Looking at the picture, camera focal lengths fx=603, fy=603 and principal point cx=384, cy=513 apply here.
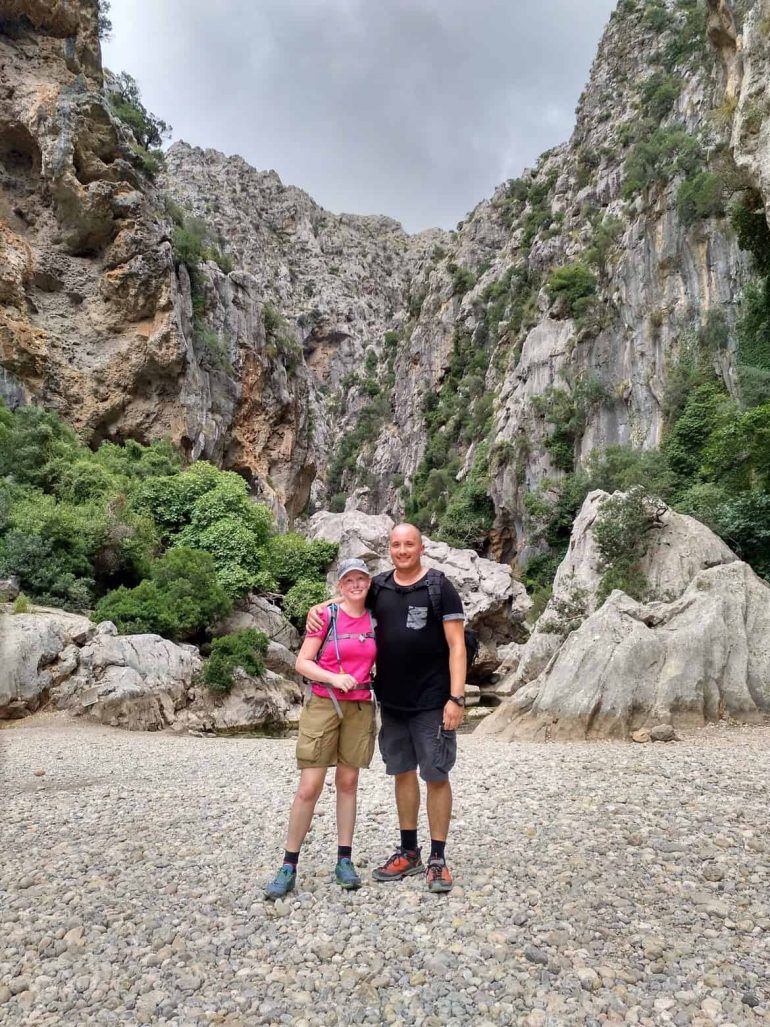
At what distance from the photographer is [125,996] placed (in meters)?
2.66

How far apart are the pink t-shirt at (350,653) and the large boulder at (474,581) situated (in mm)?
24044

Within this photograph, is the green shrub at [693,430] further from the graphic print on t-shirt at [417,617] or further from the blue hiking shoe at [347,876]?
the blue hiking shoe at [347,876]

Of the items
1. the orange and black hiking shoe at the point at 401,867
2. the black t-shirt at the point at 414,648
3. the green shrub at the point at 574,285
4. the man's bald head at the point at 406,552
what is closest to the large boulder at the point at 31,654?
the orange and black hiking shoe at the point at 401,867

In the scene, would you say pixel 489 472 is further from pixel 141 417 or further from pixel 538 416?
pixel 141 417

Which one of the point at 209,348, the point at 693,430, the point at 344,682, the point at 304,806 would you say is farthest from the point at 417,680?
the point at 209,348

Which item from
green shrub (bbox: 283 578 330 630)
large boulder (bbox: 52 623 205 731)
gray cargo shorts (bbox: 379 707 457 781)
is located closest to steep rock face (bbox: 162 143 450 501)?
green shrub (bbox: 283 578 330 630)

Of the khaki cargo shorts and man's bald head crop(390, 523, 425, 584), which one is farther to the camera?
man's bald head crop(390, 523, 425, 584)

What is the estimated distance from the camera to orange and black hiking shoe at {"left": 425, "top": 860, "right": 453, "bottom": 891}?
11.9ft

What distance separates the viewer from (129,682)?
584 inches

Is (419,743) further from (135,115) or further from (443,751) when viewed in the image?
(135,115)

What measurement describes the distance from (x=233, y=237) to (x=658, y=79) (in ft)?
200

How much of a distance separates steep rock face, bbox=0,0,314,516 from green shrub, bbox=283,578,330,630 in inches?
Answer: 459

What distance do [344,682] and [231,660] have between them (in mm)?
14622

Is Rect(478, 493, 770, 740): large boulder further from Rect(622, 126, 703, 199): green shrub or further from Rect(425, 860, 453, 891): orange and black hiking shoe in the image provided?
Rect(622, 126, 703, 199): green shrub
